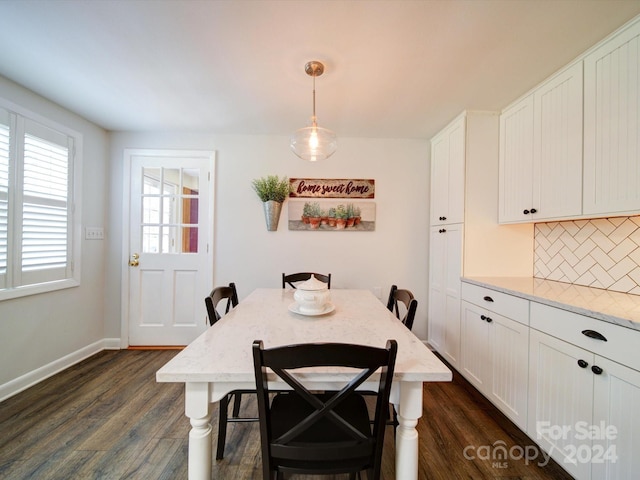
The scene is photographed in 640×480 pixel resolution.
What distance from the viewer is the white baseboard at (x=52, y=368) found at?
1899 mm

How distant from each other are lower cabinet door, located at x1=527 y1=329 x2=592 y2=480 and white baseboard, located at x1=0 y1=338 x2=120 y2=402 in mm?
3595

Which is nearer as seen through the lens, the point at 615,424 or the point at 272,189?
the point at 615,424

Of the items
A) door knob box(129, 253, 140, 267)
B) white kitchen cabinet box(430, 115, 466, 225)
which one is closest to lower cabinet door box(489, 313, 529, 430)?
white kitchen cabinet box(430, 115, 466, 225)

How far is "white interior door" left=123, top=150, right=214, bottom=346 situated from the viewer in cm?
277

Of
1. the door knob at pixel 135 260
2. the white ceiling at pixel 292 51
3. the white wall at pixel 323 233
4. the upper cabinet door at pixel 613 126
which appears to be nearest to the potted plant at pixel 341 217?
the white wall at pixel 323 233

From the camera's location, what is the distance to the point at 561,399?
4.30 feet

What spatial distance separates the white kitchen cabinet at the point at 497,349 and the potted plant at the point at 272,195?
76.1 inches

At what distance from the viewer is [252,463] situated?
1.37 m

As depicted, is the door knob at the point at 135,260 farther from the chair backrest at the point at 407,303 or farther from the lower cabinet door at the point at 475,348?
the lower cabinet door at the point at 475,348

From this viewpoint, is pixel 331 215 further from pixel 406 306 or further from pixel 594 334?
pixel 594 334

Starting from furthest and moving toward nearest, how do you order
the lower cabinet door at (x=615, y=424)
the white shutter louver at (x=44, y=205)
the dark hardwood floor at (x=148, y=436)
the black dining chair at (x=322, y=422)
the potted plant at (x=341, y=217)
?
the potted plant at (x=341, y=217), the white shutter louver at (x=44, y=205), the dark hardwood floor at (x=148, y=436), the lower cabinet door at (x=615, y=424), the black dining chair at (x=322, y=422)

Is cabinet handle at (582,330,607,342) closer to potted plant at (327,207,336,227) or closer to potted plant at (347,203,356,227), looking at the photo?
potted plant at (347,203,356,227)

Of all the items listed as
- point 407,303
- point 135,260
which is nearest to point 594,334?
point 407,303

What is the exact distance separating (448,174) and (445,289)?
1130mm
